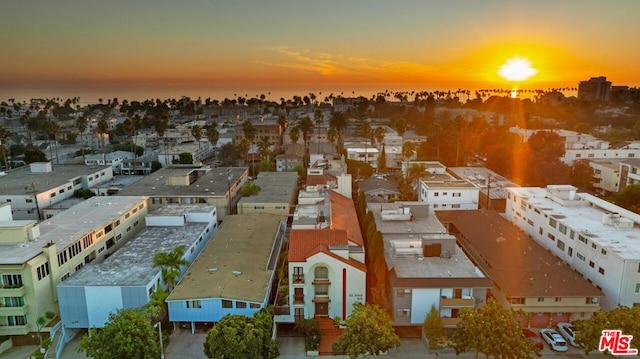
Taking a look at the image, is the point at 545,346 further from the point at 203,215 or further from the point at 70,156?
the point at 70,156

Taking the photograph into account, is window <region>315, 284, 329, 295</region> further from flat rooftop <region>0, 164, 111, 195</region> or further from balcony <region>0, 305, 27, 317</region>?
flat rooftop <region>0, 164, 111, 195</region>

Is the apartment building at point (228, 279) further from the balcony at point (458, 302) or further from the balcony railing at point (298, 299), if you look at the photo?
the balcony at point (458, 302)

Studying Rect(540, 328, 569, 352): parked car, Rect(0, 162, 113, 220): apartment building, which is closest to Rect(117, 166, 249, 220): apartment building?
Rect(0, 162, 113, 220): apartment building

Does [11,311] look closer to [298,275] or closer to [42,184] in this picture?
[298,275]

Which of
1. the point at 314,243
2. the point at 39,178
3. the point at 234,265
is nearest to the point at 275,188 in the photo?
the point at 234,265

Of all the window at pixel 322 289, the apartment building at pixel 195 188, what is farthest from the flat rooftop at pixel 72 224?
the window at pixel 322 289

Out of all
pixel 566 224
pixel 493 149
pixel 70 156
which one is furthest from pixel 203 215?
pixel 70 156
